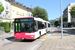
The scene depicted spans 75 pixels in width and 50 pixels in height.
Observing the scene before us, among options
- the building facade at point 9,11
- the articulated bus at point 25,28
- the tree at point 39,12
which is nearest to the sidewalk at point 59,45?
the articulated bus at point 25,28

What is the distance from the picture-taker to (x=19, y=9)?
42281mm

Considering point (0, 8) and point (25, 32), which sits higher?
point (0, 8)

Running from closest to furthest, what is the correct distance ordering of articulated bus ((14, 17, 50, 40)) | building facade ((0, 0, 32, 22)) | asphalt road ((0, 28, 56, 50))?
asphalt road ((0, 28, 56, 50)) → articulated bus ((14, 17, 50, 40)) → building facade ((0, 0, 32, 22))

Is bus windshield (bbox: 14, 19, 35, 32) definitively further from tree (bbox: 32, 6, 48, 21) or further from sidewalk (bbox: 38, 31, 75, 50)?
tree (bbox: 32, 6, 48, 21)

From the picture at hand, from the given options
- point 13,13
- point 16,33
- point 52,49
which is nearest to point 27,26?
point 16,33

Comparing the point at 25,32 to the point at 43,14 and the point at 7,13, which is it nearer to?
the point at 7,13

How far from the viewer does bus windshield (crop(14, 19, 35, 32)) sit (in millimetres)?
11630

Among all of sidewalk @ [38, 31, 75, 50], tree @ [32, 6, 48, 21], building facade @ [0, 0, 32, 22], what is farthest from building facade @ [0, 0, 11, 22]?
sidewalk @ [38, 31, 75, 50]

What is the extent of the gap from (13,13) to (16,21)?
25.8 meters

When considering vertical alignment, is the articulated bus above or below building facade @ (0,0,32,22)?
below

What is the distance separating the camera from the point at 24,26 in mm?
11648

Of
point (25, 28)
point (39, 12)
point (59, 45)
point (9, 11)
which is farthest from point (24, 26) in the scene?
point (39, 12)

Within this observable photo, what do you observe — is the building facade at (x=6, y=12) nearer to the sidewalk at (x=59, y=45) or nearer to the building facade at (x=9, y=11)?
the building facade at (x=9, y=11)

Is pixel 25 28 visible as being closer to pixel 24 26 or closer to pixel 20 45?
pixel 24 26
